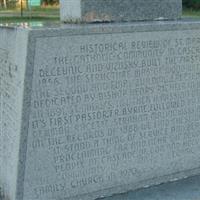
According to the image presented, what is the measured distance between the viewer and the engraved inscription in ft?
14.4

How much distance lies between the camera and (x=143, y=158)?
16.1ft

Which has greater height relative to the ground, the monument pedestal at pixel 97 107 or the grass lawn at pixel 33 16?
the monument pedestal at pixel 97 107

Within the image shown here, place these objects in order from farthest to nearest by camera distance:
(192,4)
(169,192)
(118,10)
Result: (192,4) → (118,10) → (169,192)

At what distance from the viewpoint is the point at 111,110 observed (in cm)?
469

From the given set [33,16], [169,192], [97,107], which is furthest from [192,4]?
[97,107]

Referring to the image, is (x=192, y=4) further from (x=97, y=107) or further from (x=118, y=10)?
(x=97, y=107)

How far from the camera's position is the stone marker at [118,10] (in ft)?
15.9

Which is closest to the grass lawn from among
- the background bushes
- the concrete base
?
the concrete base

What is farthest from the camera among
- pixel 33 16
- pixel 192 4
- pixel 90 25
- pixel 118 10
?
pixel 192 4

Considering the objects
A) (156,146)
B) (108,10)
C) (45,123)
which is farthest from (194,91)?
(45,123)

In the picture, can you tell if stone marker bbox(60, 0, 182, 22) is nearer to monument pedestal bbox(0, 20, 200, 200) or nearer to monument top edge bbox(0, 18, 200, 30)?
monument top edge bbox(0, 18, 200, 30)

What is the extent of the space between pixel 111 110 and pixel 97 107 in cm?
14

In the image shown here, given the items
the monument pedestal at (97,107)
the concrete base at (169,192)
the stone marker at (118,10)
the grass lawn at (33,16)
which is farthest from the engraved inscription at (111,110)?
the grass lawn at (33,16)

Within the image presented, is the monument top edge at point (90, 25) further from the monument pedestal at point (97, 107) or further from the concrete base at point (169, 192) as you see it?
the concrete base at point (169, 192)
